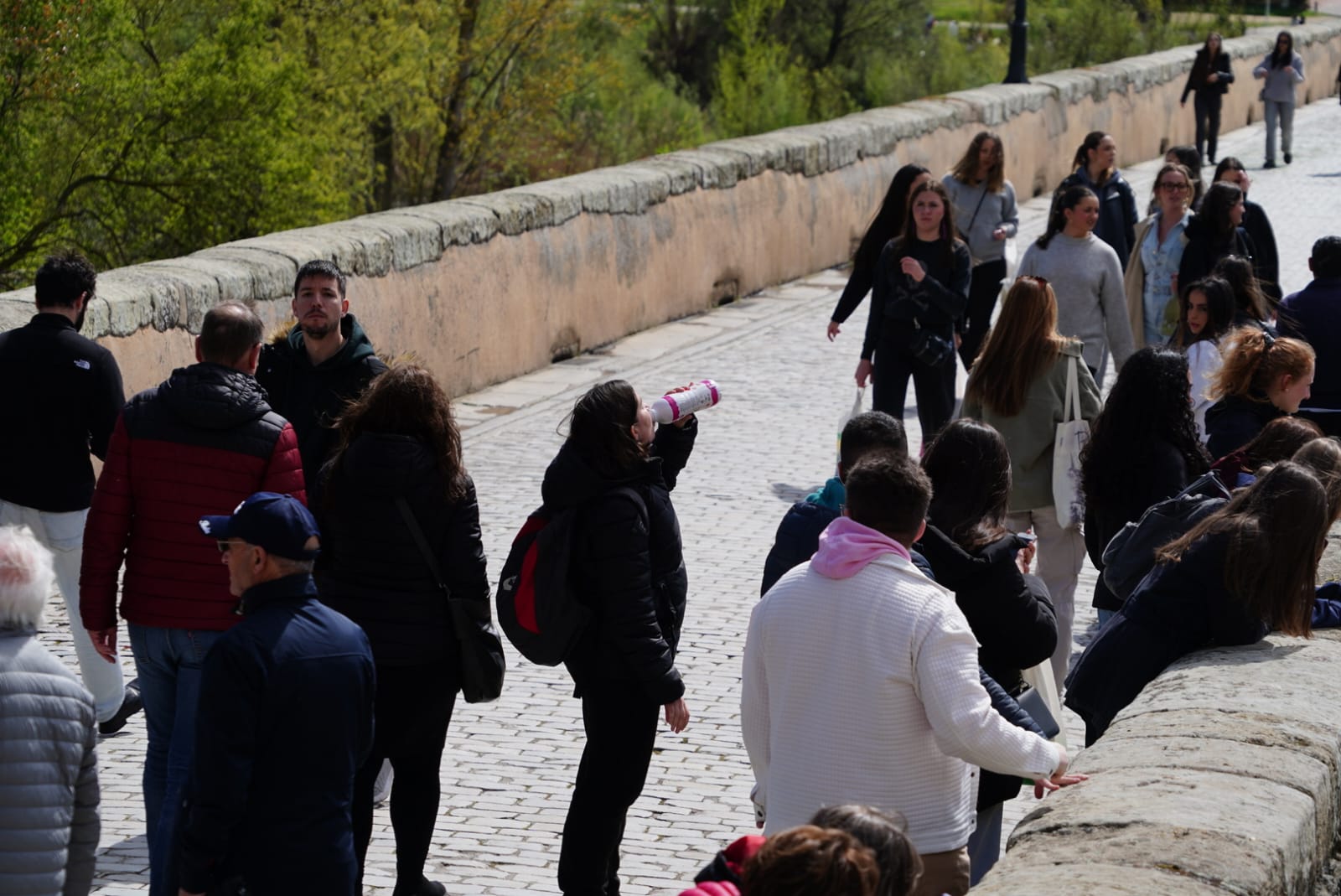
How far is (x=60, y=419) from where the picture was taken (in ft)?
21.0

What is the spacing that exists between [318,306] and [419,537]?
1.15m

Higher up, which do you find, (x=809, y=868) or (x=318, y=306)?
(x=318, y=306)

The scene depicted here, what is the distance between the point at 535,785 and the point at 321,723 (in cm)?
211

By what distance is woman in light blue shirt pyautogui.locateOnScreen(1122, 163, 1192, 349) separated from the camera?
9.51 metres

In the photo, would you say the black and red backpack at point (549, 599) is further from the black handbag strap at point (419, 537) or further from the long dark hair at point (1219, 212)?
the long dark hair at point (1219, 212)

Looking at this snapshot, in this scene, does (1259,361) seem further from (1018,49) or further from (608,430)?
(1018,49)

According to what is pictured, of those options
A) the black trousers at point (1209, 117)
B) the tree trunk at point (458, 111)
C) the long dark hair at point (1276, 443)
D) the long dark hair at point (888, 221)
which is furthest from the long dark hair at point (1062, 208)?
the black trousers at point (1209, 117)

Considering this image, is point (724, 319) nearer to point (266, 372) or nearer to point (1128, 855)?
point (266, 372)

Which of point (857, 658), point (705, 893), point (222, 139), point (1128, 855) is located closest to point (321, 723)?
point (857, 658)

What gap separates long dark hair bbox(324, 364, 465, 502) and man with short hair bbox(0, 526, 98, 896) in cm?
117

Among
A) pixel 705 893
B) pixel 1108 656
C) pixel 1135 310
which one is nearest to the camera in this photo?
pixel 705 893

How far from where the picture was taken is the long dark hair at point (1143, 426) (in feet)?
20.1

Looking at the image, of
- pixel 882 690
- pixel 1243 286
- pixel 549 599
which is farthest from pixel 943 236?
pixel 882 690

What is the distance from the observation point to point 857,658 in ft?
13.0
